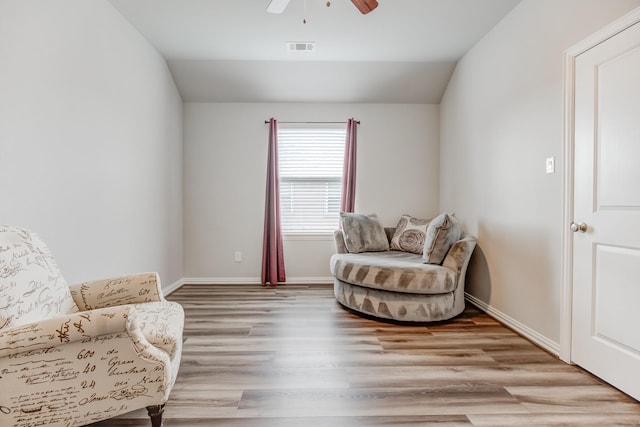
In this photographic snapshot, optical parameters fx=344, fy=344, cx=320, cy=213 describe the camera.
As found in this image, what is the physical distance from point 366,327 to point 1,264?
240 cm

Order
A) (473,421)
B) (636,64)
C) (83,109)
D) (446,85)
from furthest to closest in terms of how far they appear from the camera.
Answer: (446,85)
(83,109)
(636,64)
(473,421)

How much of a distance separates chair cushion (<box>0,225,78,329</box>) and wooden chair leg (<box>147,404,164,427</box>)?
61 centimetres

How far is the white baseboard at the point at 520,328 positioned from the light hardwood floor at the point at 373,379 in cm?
6

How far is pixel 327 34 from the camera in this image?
3361mm

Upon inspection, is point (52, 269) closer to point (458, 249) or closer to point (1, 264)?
point (1, 264)

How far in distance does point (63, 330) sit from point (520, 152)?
10.1ft

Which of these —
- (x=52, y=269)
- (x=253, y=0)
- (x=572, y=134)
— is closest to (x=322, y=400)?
(x=52, y=269)

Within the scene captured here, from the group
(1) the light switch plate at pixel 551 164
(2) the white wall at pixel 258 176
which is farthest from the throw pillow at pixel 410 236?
(1) the light switch plate at pixel 551 164

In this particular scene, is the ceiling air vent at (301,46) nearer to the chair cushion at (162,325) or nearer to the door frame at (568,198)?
the door frame at (568,198)

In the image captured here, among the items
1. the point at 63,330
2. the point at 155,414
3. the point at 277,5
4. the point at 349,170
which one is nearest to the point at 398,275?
the point at 349,170

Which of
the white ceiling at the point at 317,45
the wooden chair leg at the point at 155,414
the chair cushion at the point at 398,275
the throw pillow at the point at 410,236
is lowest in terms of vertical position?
the wooden chair leg at the point at 155,414

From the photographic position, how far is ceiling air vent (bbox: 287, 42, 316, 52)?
3.53 metres

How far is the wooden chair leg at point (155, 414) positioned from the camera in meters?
1.47

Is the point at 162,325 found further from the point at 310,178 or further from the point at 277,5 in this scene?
the point at 310,178
